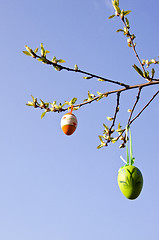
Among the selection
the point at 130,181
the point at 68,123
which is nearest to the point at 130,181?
the point at 130,181

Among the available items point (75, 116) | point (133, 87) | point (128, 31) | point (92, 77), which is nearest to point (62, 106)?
point (75, 116)

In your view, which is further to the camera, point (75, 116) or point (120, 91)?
point (75, 116)

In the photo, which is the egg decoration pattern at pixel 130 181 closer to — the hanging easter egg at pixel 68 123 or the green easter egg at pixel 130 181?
the green easter egg at pixel 130 181

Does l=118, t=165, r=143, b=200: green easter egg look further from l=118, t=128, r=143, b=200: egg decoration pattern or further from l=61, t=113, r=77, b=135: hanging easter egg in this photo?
l=61, t=113, r=77, b=135: hanging easter egg

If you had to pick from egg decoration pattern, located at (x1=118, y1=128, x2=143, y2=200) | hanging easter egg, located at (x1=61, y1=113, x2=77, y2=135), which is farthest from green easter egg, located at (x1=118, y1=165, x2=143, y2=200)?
hanging easter egg, located at (x1=61, y1=113, x2=77, y2=135)

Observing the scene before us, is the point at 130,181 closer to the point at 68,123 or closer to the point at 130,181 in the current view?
the point at 130,181

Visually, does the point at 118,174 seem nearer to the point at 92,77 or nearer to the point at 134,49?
the point at 92,77
